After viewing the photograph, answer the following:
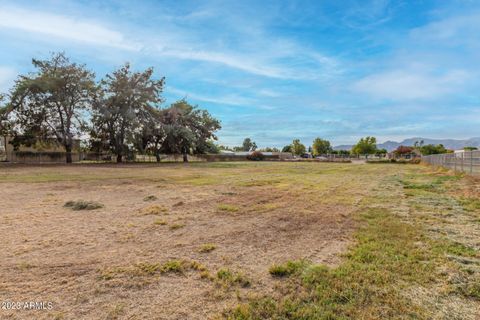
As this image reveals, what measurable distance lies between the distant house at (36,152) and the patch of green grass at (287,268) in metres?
32.1

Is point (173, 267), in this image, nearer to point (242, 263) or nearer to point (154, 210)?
point (242, 263)

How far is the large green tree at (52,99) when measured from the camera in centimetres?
2527

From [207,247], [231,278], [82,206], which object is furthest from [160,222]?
[231,278]

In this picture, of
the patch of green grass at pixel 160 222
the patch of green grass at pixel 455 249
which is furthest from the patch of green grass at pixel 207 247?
the patch of green grass at pixel 455 249

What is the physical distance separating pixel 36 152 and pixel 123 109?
39.8ft

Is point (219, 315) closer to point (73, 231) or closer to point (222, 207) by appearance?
point (73, 231)

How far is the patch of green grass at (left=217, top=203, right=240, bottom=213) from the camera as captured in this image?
5.93 m

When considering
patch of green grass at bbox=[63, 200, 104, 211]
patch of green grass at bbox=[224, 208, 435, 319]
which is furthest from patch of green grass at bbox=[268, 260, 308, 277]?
patch of green grass at bbox=[63, 200, 104, 211]

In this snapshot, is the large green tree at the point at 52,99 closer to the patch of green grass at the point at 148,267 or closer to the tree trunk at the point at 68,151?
the tree trunk at the point at 68,151

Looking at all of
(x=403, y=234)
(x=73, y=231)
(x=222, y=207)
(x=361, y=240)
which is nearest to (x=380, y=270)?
(x=361, y=240)

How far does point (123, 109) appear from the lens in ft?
94.8

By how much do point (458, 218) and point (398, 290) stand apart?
3755 millimetres

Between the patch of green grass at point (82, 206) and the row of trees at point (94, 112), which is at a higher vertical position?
the row of trees at point (94, 112)

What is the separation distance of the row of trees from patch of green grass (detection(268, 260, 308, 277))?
28.5 m
